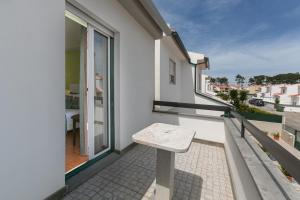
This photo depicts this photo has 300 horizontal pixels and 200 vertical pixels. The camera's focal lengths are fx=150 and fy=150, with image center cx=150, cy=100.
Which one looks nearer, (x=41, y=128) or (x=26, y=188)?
(x=26, y=188)

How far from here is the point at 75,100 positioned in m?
4.65

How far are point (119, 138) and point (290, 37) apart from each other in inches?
628

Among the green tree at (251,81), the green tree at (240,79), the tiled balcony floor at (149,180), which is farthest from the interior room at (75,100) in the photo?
the green tree at (251,81)

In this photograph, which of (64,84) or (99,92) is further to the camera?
(99,92)

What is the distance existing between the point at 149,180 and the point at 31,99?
190 cm

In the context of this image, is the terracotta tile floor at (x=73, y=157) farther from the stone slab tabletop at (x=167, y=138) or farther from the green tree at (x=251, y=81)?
the green tree at (x=251, y=81)

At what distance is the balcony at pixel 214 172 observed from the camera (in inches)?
41.1

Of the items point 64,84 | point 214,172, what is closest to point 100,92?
point 64,84

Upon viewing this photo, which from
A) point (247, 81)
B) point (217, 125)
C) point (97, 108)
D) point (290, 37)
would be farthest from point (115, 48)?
point (247, 81)

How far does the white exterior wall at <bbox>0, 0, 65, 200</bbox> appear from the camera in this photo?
1.34m

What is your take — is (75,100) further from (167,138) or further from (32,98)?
(167,138)

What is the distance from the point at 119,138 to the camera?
311 cm

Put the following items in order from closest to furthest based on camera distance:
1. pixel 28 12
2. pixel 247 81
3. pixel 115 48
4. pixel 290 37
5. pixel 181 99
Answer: pixel 28 12 → pixel 115 48 → pixel 181 99 → pixel 290 37 → pixel 247 81

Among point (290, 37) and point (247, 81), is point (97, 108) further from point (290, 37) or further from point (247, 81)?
point (247, 81)
